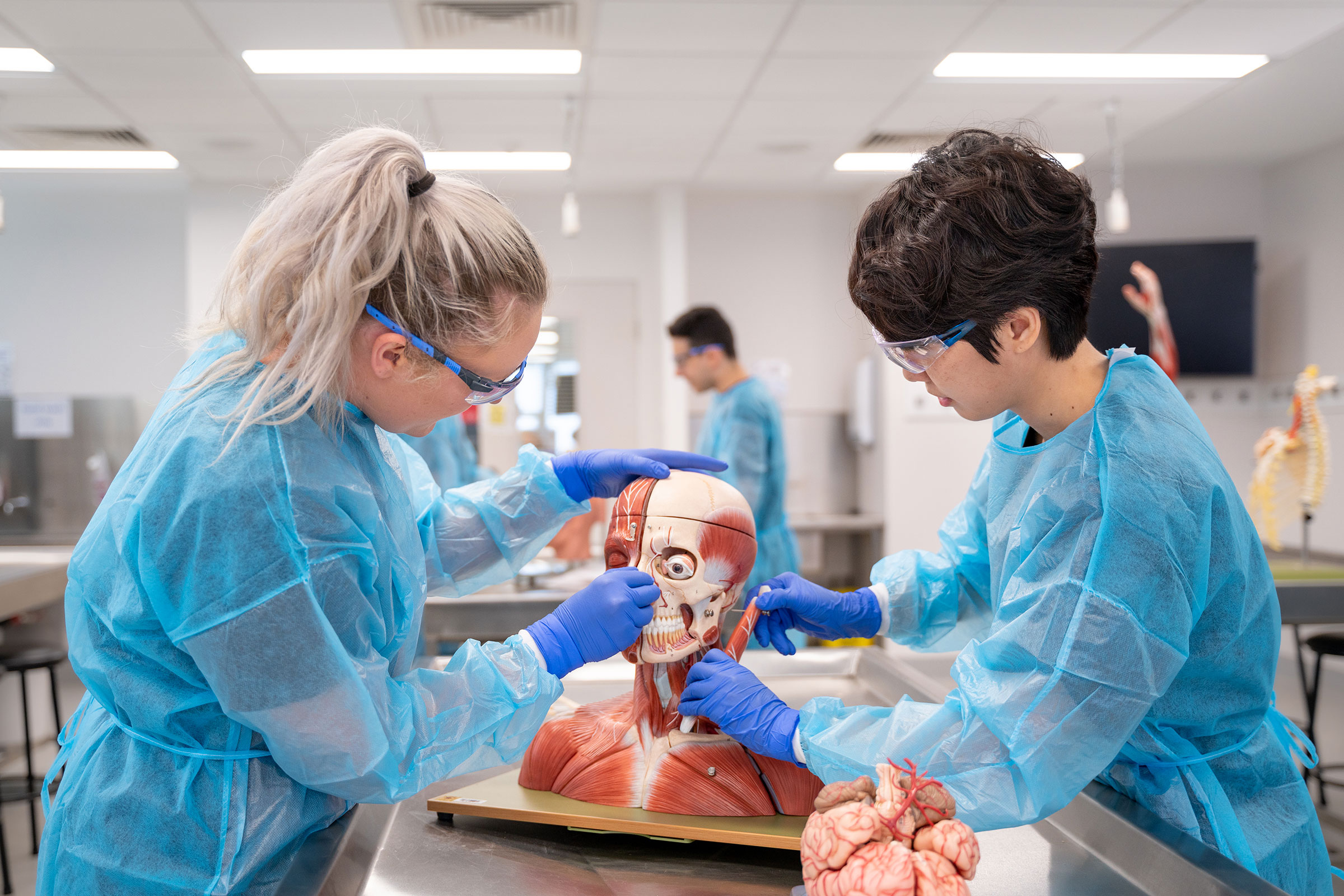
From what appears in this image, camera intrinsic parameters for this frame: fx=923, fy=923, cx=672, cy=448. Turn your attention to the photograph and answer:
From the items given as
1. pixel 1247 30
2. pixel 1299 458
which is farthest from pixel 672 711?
pixel 1247 30

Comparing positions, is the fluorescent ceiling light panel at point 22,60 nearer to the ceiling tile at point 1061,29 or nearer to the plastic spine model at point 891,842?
the ceiling tile at point 1061,29

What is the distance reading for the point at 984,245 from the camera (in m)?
1.22

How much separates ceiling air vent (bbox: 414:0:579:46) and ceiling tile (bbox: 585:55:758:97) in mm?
294

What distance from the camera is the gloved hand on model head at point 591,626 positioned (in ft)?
4.76

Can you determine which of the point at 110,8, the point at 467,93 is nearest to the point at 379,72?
the point at 467,93

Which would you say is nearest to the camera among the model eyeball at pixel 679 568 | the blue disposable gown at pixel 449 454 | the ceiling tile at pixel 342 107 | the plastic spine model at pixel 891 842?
the plastic spine model at pixel 891 842

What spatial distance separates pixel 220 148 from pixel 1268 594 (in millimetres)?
5523

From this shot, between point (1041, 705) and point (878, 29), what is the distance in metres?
3.28

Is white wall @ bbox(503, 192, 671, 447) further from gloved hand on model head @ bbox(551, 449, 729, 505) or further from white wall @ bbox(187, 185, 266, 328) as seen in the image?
gloved hand on model head @ bbox(551, 449, 729, 505)

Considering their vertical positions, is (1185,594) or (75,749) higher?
(1185,594)

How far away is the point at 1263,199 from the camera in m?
6.11

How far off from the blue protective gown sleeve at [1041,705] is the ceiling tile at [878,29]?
9.63 feet

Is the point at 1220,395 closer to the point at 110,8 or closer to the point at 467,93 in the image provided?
the point at 467,93

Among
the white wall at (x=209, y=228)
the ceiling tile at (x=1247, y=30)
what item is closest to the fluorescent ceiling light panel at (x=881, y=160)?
the ceiling tile at (x=1247, y=30)
